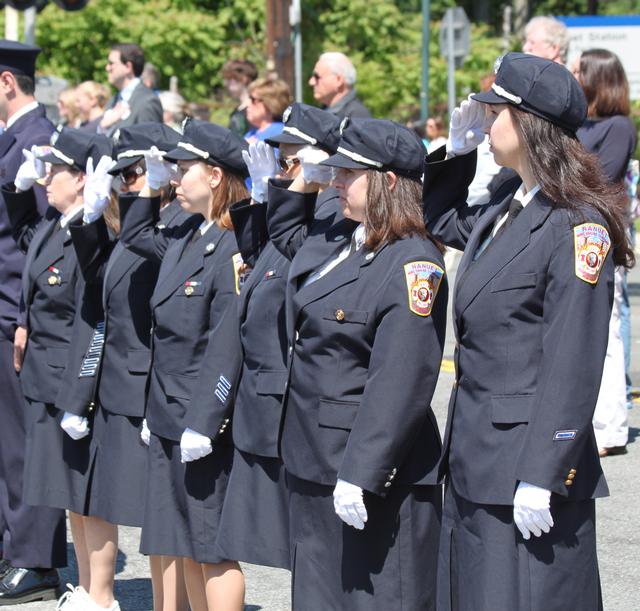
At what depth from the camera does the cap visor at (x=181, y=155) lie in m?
4.96

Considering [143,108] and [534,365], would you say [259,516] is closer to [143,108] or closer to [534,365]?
[534,365]

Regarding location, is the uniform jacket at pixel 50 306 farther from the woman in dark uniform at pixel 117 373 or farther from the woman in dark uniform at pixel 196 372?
the woman in dark uniform at pixel 196 372

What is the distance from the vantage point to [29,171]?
6000 mm

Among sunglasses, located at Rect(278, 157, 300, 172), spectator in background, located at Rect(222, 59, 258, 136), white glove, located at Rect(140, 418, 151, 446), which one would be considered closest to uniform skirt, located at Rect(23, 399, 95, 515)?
white glove, located at Rect(140, 418, 151, 446)

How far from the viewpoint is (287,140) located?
4.75 m

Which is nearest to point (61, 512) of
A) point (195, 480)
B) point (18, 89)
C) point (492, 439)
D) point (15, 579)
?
point (15, 579)

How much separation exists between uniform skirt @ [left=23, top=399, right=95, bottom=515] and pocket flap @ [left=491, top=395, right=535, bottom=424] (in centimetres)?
237

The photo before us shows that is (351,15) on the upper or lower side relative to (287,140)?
lower

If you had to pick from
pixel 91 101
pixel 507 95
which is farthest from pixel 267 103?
pixel 507 95

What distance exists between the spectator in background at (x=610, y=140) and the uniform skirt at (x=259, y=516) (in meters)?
3.32

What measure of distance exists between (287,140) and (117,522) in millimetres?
1632

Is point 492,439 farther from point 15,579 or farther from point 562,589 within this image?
point 15,579

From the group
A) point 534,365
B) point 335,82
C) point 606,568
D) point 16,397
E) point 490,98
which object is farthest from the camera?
point 335,82

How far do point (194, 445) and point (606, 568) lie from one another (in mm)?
2180
